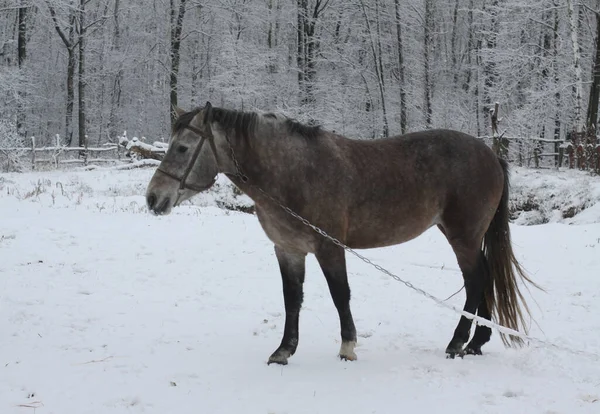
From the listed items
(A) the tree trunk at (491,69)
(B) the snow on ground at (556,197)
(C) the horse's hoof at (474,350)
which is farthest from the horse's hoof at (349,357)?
(A) the tree trunk at (491,69)

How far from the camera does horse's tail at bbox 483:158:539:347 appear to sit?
4.88 m

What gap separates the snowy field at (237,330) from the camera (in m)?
3.70

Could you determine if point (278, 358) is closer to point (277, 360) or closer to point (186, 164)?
point (277, 360)

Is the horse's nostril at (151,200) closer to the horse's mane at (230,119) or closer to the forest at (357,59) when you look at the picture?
the horse's mane at (230,119)

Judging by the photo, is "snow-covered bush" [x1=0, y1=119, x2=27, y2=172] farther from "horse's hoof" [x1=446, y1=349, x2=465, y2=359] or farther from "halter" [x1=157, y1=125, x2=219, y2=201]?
"horse's hoof" [x1=446, y1=349, x2=465, y2=359]

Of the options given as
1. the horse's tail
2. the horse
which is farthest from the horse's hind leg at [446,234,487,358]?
the horse's tail

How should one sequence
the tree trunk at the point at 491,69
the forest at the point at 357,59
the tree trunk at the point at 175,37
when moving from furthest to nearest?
the tree trunk at the point at 175,37 < the tree trunk at the point at 491,69 < the forest at the point at 357,59

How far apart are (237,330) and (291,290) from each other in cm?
117

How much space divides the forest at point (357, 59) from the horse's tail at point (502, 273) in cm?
1715

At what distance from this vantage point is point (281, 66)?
26.2m

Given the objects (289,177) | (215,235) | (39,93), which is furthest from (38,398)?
(39,93)

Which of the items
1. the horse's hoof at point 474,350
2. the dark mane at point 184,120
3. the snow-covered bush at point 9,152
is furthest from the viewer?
the snow-covered bush at point 9,152

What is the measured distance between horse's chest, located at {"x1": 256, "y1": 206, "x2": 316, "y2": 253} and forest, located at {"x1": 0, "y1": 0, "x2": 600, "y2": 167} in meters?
18.3

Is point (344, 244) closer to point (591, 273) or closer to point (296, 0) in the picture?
point (591, 273)
